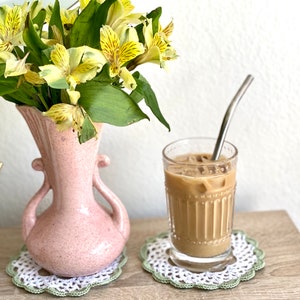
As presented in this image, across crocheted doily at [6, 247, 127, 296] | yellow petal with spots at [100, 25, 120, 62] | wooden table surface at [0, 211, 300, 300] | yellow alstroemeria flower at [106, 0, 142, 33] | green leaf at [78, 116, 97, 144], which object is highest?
yellow alstroemeria flower at [106, 0, 142, 33]

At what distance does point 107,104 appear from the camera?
2.32ft

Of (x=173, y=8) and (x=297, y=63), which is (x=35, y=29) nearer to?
(x=173, y=8)

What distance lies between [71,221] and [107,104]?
22cm

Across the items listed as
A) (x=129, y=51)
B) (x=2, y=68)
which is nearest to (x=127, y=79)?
(x=129, y=51)

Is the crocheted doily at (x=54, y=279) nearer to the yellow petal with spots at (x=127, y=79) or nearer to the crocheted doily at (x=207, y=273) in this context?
the crocheted doily at (x=207, y=273)

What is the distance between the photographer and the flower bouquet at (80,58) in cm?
67

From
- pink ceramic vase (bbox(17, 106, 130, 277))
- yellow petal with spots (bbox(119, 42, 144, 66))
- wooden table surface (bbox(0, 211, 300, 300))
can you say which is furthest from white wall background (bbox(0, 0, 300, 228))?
yellow petal with spots (bbox(119, 42, 144, 66))

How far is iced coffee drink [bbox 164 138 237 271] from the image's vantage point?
0.84 m

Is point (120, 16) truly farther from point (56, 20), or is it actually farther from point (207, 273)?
point (207, 273)

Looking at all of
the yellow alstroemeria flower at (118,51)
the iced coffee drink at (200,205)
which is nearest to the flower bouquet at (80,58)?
the yellow alstroemeria flower at (118,51)

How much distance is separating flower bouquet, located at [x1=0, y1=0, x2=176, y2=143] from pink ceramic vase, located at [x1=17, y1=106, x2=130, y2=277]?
9cm

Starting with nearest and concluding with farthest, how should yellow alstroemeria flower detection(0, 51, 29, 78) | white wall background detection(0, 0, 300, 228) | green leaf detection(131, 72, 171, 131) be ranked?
yellow alstroemeria flower detection(0, 51, 29, 78) < green leaf detection(131, 72, 171, 131) < white wall background detection(0, 0, 300, 228)

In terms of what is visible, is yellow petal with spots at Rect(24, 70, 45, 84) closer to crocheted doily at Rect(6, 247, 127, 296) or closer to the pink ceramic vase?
the pink ceramic vase

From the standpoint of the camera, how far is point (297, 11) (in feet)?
3.28
